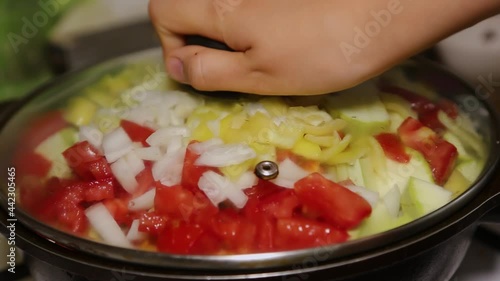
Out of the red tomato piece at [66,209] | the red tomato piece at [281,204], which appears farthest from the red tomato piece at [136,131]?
the red tomato piece at [281,204]

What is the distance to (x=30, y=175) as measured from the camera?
0.87 meters

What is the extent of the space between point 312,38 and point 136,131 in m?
0.27

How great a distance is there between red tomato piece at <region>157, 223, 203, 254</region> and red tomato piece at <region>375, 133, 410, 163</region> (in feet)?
0.88

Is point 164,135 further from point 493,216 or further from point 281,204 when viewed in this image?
point 493,216

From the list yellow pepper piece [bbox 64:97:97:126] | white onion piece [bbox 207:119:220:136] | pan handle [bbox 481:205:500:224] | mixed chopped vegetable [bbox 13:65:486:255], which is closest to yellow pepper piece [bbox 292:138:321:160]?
mixed chopped vegetable [bbox 13:65:486:255]

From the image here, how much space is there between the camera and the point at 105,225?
0.74 m

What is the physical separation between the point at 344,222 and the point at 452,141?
0.26m

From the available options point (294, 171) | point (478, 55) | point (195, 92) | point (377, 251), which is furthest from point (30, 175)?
point (478, 55)

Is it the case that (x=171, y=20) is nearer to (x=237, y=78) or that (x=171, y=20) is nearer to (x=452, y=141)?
(x=237, y=78)

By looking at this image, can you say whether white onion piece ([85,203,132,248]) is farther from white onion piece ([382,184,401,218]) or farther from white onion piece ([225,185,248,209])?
white onion piece ([382,184,401,218])

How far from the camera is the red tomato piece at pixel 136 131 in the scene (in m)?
0.86

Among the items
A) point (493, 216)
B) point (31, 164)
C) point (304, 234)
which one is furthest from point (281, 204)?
point (31, 164)

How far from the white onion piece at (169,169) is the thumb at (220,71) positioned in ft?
0.34

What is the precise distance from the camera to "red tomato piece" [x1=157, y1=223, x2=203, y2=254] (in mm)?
Answer: 698
